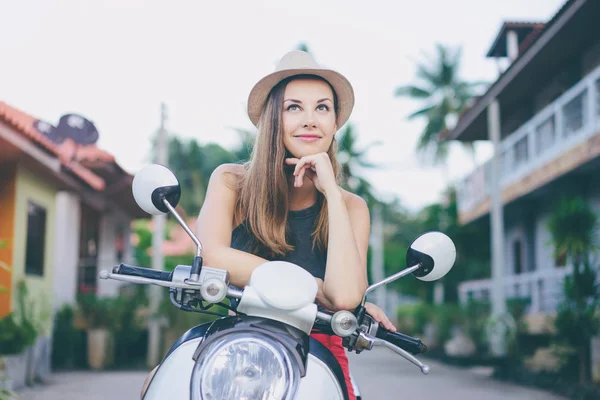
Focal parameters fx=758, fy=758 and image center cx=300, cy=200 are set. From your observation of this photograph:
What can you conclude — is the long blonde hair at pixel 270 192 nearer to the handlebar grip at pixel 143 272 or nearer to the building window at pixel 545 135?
the handlebar grip at pixel 143 272

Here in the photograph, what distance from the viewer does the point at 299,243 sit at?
2332 millimetres

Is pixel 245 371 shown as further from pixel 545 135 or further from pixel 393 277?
pixel 545 135

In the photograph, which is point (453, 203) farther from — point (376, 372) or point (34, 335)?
point (34, 335)

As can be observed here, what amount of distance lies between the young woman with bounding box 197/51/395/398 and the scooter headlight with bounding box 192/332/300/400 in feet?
1.61

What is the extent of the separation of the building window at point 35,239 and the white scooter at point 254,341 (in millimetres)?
11177

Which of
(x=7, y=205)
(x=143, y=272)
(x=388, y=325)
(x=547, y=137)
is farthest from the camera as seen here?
(x=547, y=137)

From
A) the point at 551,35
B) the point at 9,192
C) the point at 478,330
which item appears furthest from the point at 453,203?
the point at 9,192

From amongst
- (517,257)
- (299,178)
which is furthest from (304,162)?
(517,257)

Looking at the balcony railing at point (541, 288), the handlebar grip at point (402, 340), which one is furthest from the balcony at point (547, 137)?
the handlebar grip at point (402, 340)

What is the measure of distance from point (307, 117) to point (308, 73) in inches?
6.0

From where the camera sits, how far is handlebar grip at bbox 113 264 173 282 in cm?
180

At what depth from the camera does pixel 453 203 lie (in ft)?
101

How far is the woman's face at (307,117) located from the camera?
2287 millimetres

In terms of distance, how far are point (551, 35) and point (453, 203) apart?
17255mm
